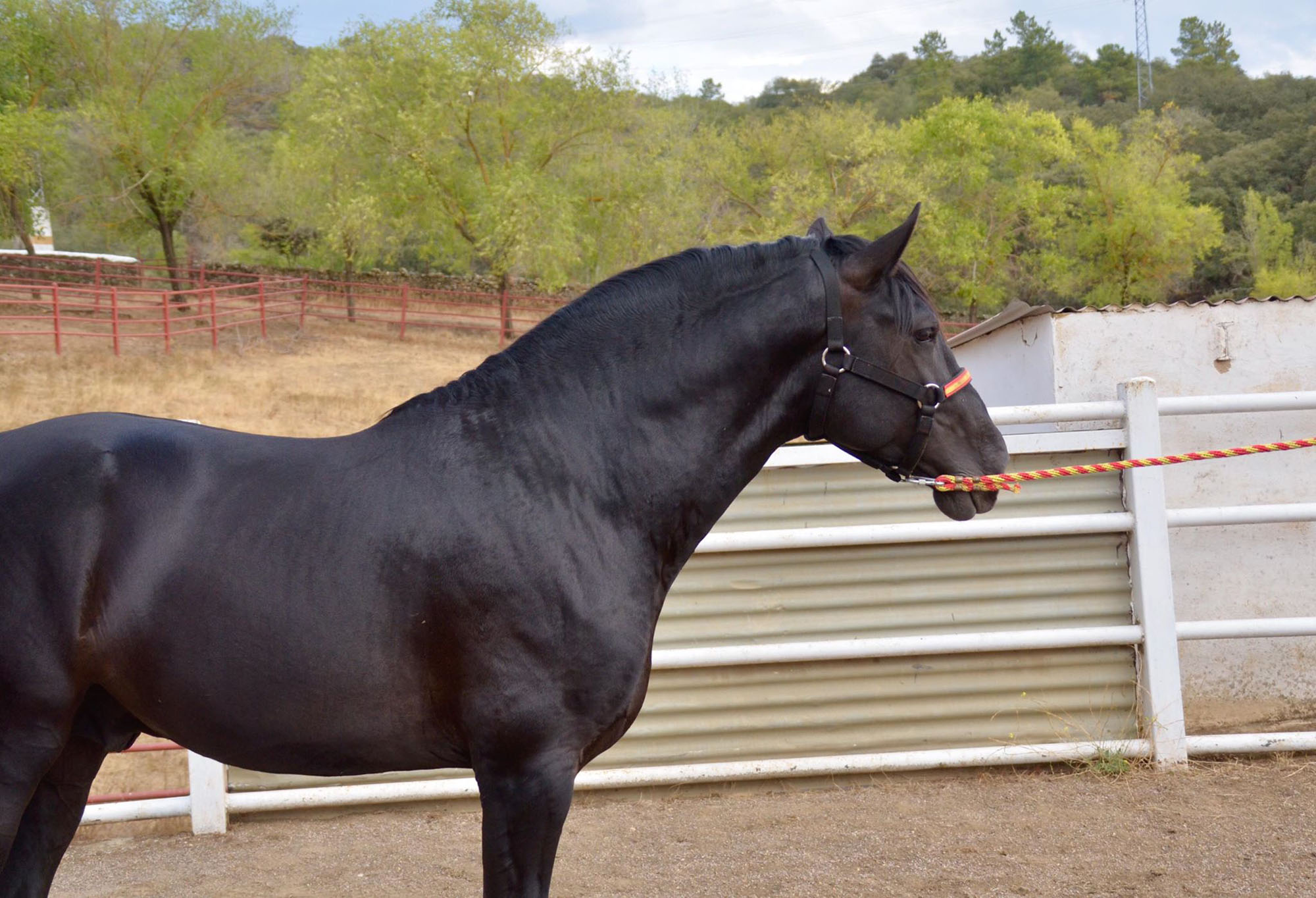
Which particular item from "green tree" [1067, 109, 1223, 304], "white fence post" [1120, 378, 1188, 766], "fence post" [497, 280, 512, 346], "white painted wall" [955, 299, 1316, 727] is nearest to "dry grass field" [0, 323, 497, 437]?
"fence post" [497, 280, 512, 346]

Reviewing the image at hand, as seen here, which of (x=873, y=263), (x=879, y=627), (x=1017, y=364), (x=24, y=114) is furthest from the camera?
(x=24, y=114)

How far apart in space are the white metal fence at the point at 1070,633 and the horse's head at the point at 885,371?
1.93 m

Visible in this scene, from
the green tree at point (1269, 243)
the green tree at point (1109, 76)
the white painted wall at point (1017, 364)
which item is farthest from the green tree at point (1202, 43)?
the white painted wall at point (1017, 364)

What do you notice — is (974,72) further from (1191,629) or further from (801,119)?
(1191,629)

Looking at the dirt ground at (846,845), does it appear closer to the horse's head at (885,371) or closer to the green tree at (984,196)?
the horse's head at (885,371)

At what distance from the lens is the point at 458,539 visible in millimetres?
2279

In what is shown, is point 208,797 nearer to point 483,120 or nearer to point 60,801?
point 60,801

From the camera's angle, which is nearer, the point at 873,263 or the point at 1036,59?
the point at 873,263

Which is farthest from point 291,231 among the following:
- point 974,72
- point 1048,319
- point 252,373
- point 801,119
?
point 974,72

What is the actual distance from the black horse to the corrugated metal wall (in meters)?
2.11

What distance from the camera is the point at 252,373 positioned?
20.1 m

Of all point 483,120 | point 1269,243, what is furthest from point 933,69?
point 483,120

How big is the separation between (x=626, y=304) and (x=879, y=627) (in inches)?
104

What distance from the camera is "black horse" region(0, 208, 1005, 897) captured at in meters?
2.25
